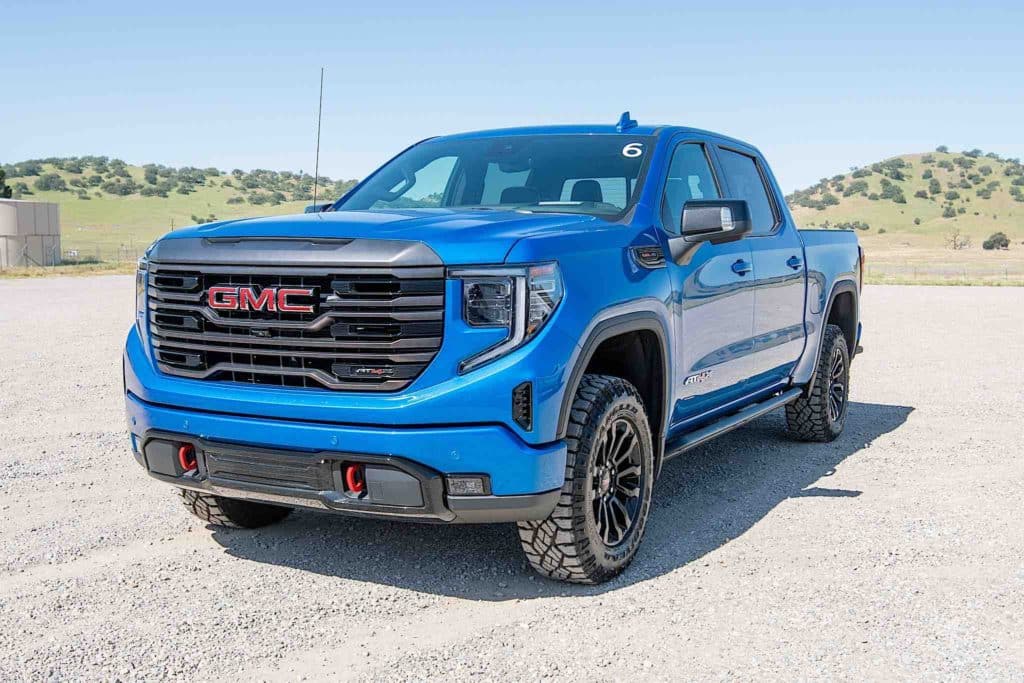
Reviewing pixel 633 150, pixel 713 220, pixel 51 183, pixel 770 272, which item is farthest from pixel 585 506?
pixel 51 183

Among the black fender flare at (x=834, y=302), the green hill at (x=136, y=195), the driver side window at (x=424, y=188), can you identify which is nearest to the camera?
the driver side window at (x=424, y=188)

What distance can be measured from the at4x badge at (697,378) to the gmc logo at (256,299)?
2.07 meters

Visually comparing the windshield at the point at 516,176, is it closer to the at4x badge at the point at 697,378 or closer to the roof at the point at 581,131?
the roof at the point at 581,131

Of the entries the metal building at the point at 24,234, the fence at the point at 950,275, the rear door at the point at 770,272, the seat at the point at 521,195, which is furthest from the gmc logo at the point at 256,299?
the metal building at the point at 24,234

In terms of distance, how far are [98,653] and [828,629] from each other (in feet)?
8.99

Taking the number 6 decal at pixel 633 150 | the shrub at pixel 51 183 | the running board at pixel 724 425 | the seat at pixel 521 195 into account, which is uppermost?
the number 6 decal at pixel 633 150

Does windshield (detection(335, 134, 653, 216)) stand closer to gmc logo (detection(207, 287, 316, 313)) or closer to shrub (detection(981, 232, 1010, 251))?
gmc logo (detection(207, 287, 316, 313))

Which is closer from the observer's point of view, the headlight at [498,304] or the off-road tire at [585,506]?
the headlight at [498,304]

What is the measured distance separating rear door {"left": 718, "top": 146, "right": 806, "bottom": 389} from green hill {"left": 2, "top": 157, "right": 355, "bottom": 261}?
73.6m

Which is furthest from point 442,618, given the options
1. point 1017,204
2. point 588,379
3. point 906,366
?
point 1017,204

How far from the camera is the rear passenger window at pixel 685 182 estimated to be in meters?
5.55

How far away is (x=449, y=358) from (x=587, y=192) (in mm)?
1762

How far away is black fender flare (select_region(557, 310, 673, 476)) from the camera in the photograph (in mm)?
4310

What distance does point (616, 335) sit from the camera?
4.73 meters
